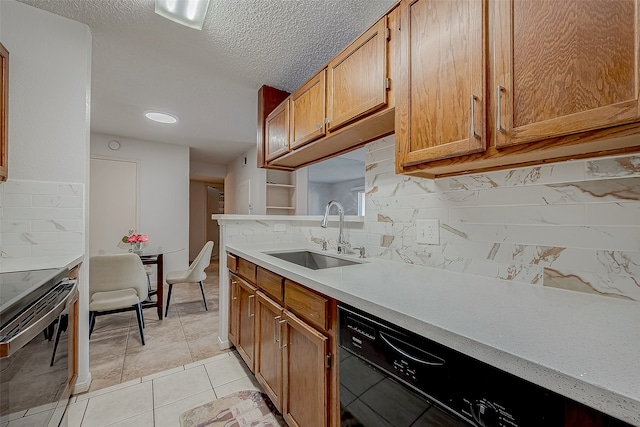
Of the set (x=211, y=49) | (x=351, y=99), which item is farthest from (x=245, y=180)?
(x=351, y=99)

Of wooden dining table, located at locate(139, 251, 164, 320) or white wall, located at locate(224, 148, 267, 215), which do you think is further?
white wall, located at locate(224, 148, 267, 215)

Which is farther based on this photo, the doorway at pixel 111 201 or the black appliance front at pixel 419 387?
the doorway at pixel 111 201

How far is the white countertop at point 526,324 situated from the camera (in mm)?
447

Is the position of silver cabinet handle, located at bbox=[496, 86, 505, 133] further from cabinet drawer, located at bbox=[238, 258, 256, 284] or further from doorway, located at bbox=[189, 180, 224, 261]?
doorway, located at bbox=[189, 180, 224, 261]

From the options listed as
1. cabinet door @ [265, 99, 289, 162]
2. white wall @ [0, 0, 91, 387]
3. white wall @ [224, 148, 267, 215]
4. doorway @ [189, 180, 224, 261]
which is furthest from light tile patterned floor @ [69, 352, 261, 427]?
doorway @ [189, 180, 224, 261]

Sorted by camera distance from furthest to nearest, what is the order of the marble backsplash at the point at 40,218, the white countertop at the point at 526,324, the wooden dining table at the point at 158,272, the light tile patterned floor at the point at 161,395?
the wooden dining table at the point at 158,272 < the marble backsplash at the point at 40,218 < the light tile patterned floor at the point at 161,395 < the white countertop at the point at 526,324

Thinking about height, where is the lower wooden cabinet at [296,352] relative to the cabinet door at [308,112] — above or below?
below

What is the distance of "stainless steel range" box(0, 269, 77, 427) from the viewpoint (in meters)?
0.86

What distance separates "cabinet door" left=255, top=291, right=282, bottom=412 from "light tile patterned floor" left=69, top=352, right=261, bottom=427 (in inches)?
12.6

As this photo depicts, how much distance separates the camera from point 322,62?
212 centimetres

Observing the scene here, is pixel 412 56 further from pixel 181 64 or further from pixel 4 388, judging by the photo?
pixel 181 64

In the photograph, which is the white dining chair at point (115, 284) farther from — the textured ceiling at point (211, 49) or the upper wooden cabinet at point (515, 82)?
the upper wooden cabinet at point (515, 82)

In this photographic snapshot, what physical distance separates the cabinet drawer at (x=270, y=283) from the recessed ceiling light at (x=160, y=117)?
280 cm

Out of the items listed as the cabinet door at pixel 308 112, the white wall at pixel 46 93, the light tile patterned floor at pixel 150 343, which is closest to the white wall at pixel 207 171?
the light tile patterned floor at pixel 150 343
